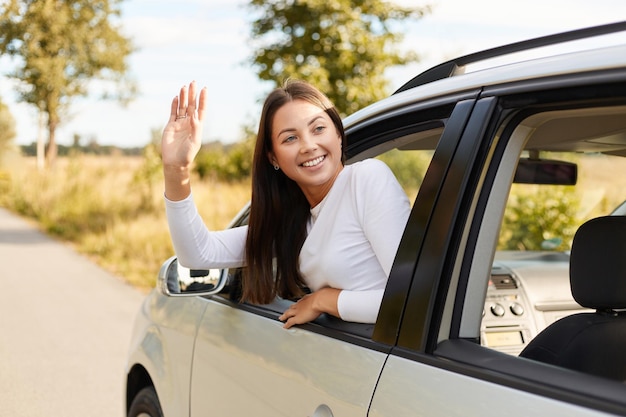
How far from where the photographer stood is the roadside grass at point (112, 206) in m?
13.9

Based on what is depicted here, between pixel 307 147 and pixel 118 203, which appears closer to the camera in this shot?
pixel 307 147

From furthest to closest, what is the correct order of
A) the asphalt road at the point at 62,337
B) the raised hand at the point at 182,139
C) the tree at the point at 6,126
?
1. the tree at the point at 6,126
2. the asphalt road at the point at 62,337
3. the raised hand at the point at 182,139

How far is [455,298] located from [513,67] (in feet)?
1.68

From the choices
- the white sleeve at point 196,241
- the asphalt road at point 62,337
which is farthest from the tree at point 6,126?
the white sleeve at point 196,241

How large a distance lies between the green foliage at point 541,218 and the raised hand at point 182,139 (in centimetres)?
629

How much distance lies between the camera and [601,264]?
2137mm

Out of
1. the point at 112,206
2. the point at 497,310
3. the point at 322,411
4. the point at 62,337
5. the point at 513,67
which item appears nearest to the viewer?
the point at 513,67

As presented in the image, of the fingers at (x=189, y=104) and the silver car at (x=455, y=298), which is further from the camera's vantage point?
the fingers at (x=189, y=104)

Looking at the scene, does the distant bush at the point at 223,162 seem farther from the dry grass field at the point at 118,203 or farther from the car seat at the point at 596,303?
the car seat at the point at 596,303

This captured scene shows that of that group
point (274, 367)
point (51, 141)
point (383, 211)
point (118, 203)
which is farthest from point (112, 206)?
point (383, 211)

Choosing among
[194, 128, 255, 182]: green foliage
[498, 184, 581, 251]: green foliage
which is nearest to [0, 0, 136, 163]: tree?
[194, 128, 255, 182]: green foliage

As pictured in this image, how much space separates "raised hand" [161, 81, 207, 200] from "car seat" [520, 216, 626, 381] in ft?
3.82

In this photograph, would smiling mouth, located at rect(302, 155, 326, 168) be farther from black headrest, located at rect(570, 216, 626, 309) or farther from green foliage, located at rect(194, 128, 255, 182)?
green foliage, located at rect(194, 128, 255, 182)

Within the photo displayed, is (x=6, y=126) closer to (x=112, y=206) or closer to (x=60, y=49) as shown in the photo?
(x=60, y=49)
